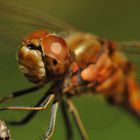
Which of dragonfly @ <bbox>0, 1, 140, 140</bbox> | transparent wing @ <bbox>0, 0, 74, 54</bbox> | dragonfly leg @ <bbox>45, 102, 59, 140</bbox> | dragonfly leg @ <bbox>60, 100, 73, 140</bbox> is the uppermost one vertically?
transparent wing @ <bbox>0, 0, 74, 54</bbox>

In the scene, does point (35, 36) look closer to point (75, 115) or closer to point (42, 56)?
point (42, 56)

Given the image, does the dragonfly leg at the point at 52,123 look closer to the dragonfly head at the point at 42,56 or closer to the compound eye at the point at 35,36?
the dragonfly head at the point at 42,56

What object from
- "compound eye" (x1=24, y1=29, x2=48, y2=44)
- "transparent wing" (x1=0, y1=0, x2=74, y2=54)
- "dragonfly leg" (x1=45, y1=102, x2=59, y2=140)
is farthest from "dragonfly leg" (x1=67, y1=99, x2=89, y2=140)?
"compound eye" (x1=24, y1=29, x2=48, y2=44)

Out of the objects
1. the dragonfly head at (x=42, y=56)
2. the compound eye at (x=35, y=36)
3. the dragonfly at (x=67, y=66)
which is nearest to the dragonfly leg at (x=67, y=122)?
the dragonfly at (x=67, y=66)

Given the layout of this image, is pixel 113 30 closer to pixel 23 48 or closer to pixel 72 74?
pixel 72 74

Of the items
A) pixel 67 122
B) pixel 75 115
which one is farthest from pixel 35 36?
pixel 67 122

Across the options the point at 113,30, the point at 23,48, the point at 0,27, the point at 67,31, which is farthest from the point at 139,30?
the point at 23,48

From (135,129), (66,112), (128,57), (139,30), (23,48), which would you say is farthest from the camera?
(139,30)

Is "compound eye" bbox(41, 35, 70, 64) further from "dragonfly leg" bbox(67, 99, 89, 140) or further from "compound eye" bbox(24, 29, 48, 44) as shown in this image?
"dragonfly leg" bbox(67, 99, 89, 140)
